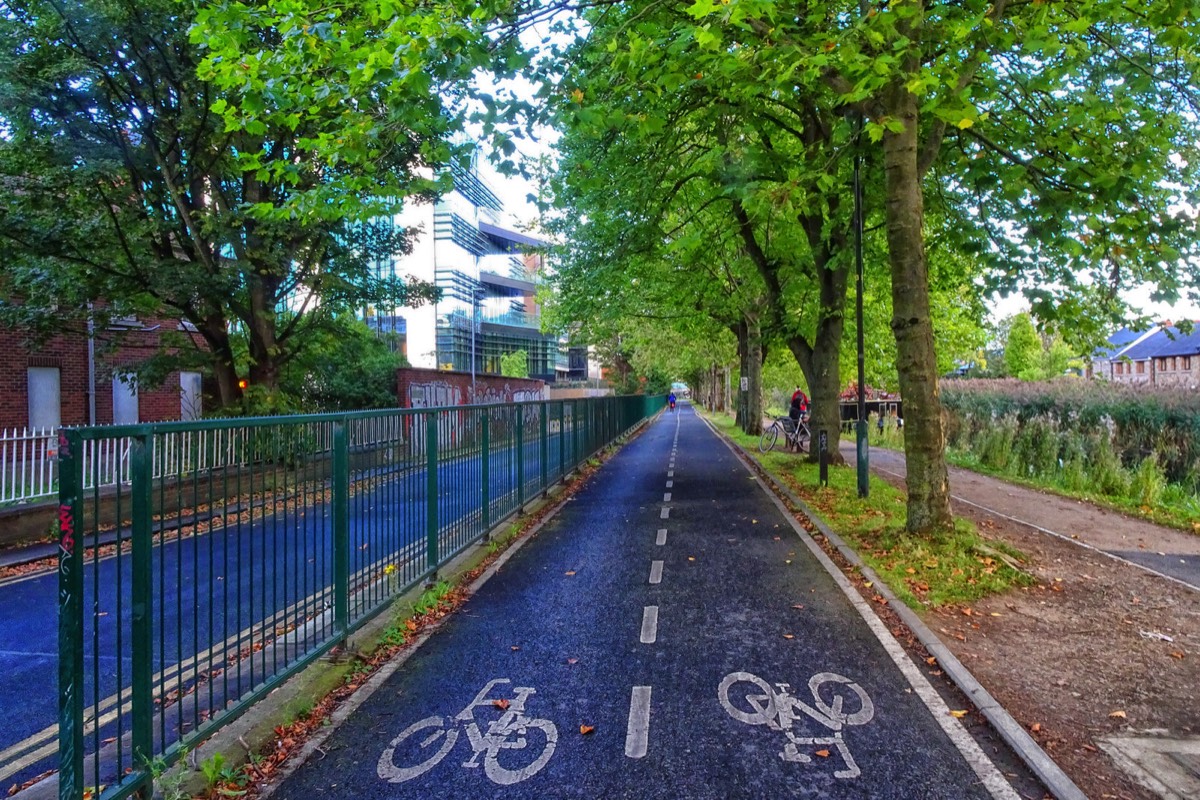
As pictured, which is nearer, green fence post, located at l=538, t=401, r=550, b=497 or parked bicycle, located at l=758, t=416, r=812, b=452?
green fence post, located at l=538, t=401, r=550, b=497

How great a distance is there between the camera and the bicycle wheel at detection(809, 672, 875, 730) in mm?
4027

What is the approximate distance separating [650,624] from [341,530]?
254 cm

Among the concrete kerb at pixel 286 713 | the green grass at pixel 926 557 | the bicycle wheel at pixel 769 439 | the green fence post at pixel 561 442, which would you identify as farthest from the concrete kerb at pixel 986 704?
the bicycle wheel at pixel 769 439

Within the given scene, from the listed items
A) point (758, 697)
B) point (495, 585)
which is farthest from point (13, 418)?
point (758, 697)

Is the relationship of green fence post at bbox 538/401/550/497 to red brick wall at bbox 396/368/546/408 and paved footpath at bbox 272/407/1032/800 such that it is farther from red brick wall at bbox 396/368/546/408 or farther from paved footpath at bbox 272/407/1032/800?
red brick wall at bbox 396/368/546/408

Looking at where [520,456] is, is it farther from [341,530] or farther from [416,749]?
[416,749]

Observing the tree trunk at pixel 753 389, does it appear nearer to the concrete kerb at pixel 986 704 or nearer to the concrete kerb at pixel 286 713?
the concrete kerb at pixel 986 704

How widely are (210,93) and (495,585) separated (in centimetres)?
1030

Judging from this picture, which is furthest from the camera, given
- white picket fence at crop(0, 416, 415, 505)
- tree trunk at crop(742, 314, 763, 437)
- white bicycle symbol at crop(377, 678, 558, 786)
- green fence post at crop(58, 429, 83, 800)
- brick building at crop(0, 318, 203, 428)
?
tree trunk at crop(742, 314, 763, 437)

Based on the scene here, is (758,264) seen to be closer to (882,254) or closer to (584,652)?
(882,254)

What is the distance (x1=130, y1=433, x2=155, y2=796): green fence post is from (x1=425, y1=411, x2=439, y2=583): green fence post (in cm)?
361

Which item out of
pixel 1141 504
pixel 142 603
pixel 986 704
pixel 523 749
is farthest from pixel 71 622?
pixel 1141 504

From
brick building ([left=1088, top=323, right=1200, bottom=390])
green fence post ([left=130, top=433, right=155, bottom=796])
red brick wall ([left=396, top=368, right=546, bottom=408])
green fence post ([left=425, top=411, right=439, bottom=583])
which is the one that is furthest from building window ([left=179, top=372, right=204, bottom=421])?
brick building ([left=1088, top=323, right=1200, bottom=390])

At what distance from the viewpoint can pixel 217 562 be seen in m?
3.68
